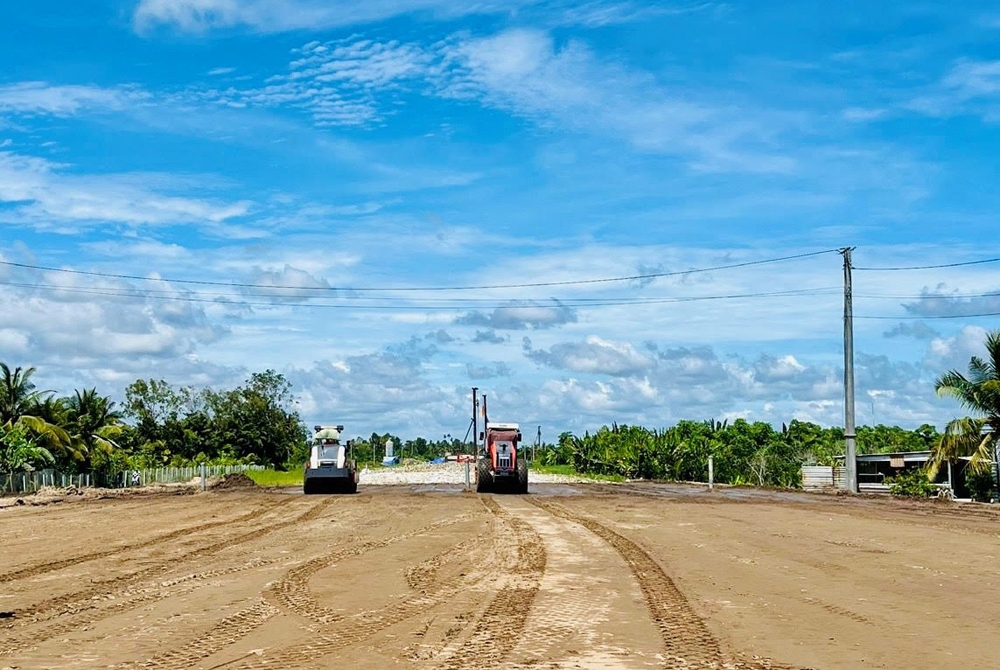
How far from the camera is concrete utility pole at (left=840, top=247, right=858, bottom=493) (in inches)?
1684

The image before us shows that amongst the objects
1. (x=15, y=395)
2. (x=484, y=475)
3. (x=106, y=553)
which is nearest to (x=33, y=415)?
(x=15, y=395)

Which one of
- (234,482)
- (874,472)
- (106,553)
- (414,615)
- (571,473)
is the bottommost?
(571,473)

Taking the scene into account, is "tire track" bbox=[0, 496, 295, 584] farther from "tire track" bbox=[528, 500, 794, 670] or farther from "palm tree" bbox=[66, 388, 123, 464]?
"palm tree" bbox=[66, 388, 123, 464]

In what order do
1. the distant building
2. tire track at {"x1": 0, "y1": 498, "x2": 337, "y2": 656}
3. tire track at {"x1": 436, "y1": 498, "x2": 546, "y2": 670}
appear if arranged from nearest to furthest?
tire track at {"x1": 436, "y1": 498, "x2": 546, "y2": 670} < tire track at {"x1": 0, "y1": 498, "x2": 337, "y2": 656} < the distant building

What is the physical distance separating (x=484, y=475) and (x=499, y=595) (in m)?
30.1

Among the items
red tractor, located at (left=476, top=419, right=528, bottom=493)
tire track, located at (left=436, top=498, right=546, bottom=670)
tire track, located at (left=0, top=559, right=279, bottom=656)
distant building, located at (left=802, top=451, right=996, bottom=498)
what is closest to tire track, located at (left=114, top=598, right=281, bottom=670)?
tire track, located at (left=0, top=559, right=279, bottom=656)

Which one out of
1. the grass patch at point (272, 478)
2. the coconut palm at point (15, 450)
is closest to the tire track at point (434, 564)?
the coconut palm at point (15, 450)

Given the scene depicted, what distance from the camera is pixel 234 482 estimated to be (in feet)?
185

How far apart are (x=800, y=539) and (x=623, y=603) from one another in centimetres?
1035

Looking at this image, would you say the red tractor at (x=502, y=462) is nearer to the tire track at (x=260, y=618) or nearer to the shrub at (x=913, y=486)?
the shrub at (x=913, y=486)

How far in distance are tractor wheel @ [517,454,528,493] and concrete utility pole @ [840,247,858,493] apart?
12995mm

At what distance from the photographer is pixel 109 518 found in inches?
1132

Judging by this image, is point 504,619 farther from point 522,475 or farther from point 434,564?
point 522,475

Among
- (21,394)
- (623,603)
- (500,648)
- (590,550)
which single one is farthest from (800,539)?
(21,394)
